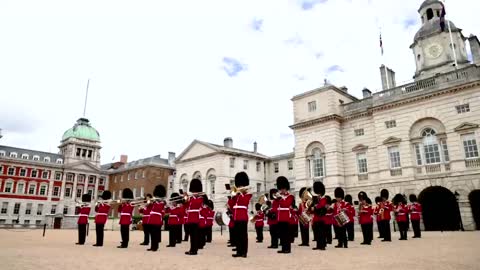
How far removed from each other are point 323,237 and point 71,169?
240ft

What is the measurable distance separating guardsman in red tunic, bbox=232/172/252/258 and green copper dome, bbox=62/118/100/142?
7748 centimetres

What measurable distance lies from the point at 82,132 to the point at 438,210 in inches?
2962

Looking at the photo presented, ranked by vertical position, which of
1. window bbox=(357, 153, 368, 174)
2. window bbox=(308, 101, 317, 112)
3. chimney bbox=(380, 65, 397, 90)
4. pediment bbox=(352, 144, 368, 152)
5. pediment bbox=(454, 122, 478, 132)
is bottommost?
window bbox=(357, 153, 368, 174)

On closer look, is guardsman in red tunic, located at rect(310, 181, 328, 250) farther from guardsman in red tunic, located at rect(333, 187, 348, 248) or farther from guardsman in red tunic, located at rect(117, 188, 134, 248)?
guardsman in red tunic, located at rect(117, 188, 134, 248)

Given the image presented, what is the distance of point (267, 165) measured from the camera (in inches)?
2186

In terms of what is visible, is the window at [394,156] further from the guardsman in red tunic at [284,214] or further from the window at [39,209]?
the window at [39,209]

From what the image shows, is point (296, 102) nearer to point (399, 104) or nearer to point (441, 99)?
point (399, 104)

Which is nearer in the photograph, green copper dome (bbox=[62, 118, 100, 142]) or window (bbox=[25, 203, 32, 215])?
window (bbox=[25, 203, 32, 215])

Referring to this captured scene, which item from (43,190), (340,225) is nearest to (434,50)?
(340,225)

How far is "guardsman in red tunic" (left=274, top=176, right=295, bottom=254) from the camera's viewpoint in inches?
Result: 443

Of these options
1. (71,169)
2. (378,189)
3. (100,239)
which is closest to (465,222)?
(378,189)

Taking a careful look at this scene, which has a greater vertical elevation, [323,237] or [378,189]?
[378,189]

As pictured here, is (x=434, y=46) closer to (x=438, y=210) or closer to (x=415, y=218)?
(x=438, y=210)

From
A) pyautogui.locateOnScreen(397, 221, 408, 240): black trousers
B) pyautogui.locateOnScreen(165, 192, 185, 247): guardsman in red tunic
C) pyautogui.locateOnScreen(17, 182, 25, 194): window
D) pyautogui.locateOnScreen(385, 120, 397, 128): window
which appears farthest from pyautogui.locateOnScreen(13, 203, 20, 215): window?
pyautogui.locateOnScreen(397, 221, 408, 240): black trousers
